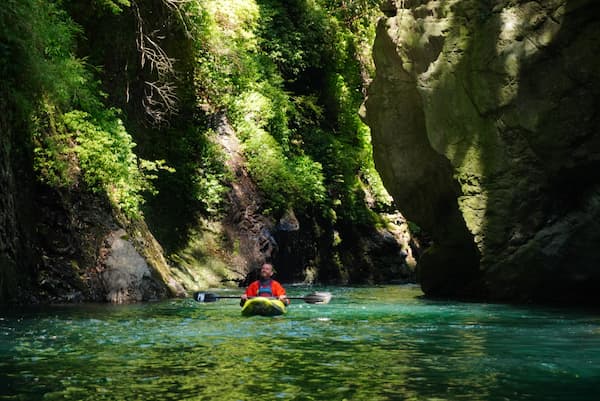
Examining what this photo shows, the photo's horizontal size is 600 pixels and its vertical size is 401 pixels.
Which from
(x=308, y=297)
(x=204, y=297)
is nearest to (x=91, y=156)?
(x=204, y=297)

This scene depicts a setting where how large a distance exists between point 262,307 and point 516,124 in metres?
6.04

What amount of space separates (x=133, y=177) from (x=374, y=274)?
38.9 feet

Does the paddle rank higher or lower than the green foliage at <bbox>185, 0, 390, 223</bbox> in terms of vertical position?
lower

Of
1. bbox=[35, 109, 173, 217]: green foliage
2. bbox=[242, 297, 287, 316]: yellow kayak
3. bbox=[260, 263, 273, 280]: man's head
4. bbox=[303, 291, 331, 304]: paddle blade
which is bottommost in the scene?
bbox=[242, 297, 287, 316]: yellow kayak

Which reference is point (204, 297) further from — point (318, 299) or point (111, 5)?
point (111, 5)

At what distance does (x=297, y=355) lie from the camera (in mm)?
8375

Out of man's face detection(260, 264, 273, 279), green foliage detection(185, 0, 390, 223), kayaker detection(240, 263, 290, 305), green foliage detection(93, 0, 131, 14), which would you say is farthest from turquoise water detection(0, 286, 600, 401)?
green foliage detection(185, 0, 390, 223)

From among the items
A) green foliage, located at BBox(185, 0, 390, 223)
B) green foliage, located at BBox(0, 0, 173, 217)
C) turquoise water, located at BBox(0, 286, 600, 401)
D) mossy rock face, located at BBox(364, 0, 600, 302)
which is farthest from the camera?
green foliage, located at BBox(185, 0, 390, 223)

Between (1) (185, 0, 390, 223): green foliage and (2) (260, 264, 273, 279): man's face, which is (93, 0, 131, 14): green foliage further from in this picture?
(2) (260, 264, 273, 279): man's face

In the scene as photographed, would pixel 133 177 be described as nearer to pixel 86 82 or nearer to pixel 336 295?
pixel 86 82

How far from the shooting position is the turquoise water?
6.35 metres

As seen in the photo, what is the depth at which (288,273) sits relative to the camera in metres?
24.6

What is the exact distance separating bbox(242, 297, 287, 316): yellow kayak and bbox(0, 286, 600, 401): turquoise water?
0.62 ft

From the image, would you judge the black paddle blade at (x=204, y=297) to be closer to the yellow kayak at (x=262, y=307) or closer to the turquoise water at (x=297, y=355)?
the turquoise water at (x=297, y=355)
